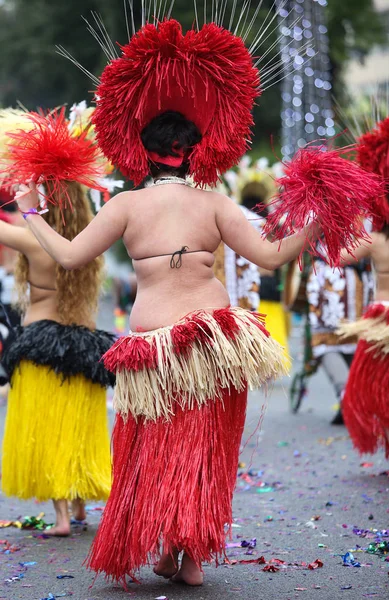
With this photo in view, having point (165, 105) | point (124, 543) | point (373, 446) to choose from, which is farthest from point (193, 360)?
point (373, 446)

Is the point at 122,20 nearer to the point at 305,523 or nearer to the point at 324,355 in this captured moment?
the point at 324,355

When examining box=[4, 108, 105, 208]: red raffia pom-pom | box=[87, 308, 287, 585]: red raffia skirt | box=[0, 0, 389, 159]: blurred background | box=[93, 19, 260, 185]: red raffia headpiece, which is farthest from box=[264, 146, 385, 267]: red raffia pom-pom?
box=[0, 0, 389, 159]: blurred background

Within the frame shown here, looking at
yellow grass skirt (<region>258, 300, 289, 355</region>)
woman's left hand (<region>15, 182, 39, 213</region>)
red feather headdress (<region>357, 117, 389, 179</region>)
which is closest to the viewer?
woman's left hand (<region>15, 182, 39, 213</region>)

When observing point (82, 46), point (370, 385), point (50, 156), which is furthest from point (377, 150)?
point (82, 46)

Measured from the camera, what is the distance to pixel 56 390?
4.89m

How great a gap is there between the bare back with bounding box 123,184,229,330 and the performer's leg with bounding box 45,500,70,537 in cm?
142

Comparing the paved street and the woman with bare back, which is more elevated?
the woman with bare back

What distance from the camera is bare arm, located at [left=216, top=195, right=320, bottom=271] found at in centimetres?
366

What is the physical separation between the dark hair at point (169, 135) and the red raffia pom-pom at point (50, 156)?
1.35 ft

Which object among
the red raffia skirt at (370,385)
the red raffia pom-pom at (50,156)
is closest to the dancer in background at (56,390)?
the red raffia pom-pom at (50,156)

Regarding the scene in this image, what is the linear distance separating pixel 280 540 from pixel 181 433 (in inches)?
48.7

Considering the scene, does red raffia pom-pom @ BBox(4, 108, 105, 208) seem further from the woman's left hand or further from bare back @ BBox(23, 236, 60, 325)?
bare back @ BBox(23, 236, 60, 325)

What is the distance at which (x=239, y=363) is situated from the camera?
12.0 ft

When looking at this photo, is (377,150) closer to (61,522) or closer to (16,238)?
(16,238)
